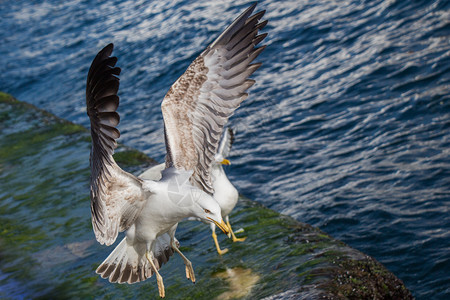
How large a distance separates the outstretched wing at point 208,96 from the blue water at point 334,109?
92.1 inches

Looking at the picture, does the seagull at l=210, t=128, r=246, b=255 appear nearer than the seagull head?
No

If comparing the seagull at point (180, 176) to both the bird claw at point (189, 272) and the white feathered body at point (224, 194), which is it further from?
the white feathered body at point (224, 194)

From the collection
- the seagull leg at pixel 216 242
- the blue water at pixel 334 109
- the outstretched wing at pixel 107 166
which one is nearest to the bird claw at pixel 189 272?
the outstretched wing at pixel 107 166

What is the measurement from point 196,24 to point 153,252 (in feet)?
32.2

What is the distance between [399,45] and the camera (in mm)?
9875

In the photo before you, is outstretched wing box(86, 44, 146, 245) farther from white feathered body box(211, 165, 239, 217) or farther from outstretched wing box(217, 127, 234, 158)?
outstretched wing box(217, 127, 234, 158)

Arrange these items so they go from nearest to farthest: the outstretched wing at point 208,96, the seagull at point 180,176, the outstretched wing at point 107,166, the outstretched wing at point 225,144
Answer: the outstretched wing at point 107,166 < the seagull at point 180,176 < the outstretched wing at point 208,96 < the outstretched wing at point 225,144

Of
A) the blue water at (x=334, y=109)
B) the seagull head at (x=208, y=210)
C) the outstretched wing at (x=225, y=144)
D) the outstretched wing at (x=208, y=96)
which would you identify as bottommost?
the blue water at (x=334, y=109)

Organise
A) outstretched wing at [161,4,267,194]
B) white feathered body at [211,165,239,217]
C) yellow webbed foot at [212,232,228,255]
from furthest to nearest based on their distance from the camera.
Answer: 1. white feathered body at [211,165,239,217]
2. yellow webbed foot at [212,232,228,255]
3. outstretched wing at [161,4,267,194]

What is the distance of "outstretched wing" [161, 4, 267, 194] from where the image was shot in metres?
4.71

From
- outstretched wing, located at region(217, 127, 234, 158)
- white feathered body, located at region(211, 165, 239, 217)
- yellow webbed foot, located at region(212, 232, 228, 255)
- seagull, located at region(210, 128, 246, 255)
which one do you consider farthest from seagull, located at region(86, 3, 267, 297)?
outstretched wing, located at region(217, 127, 234, 158)

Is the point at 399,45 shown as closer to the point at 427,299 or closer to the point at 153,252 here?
the point at 427,299

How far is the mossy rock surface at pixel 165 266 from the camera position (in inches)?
177

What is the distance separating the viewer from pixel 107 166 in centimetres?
400
